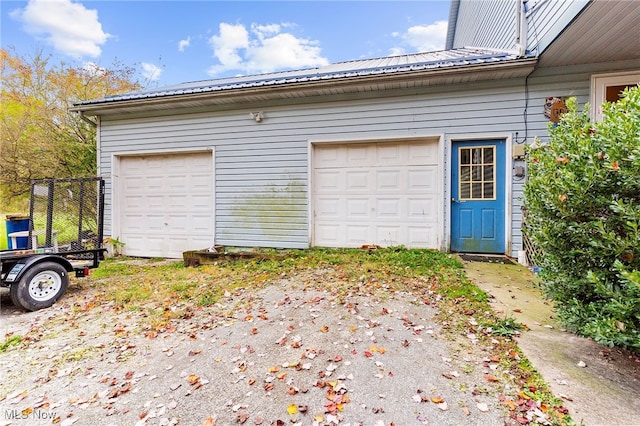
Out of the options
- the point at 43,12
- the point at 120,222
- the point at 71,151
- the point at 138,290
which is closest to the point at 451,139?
the point at 138,290

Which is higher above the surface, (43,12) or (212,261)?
(43,12)

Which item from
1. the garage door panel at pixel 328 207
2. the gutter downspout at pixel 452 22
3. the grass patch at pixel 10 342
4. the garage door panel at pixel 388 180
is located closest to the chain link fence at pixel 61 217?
the grass patch at pixel 10 342

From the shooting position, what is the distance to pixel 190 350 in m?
2.53

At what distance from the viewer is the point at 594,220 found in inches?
82.0

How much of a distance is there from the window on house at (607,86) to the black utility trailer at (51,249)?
7270 millimetres

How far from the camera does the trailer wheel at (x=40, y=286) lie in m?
3.59

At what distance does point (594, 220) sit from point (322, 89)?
15.0 feet

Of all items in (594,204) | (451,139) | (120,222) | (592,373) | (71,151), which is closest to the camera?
(592,373)

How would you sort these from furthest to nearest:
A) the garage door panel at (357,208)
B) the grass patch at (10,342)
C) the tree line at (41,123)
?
1. the tree line at (41,123)
2. the garage door panel at (357,208)
3. the grass patch at (10,342)

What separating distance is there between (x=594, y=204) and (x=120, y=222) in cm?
796

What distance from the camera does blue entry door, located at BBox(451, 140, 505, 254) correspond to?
5.09m

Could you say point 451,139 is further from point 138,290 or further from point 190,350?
point 138,290

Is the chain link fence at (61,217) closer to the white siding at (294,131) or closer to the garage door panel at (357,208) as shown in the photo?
the white siding at (294,131)
